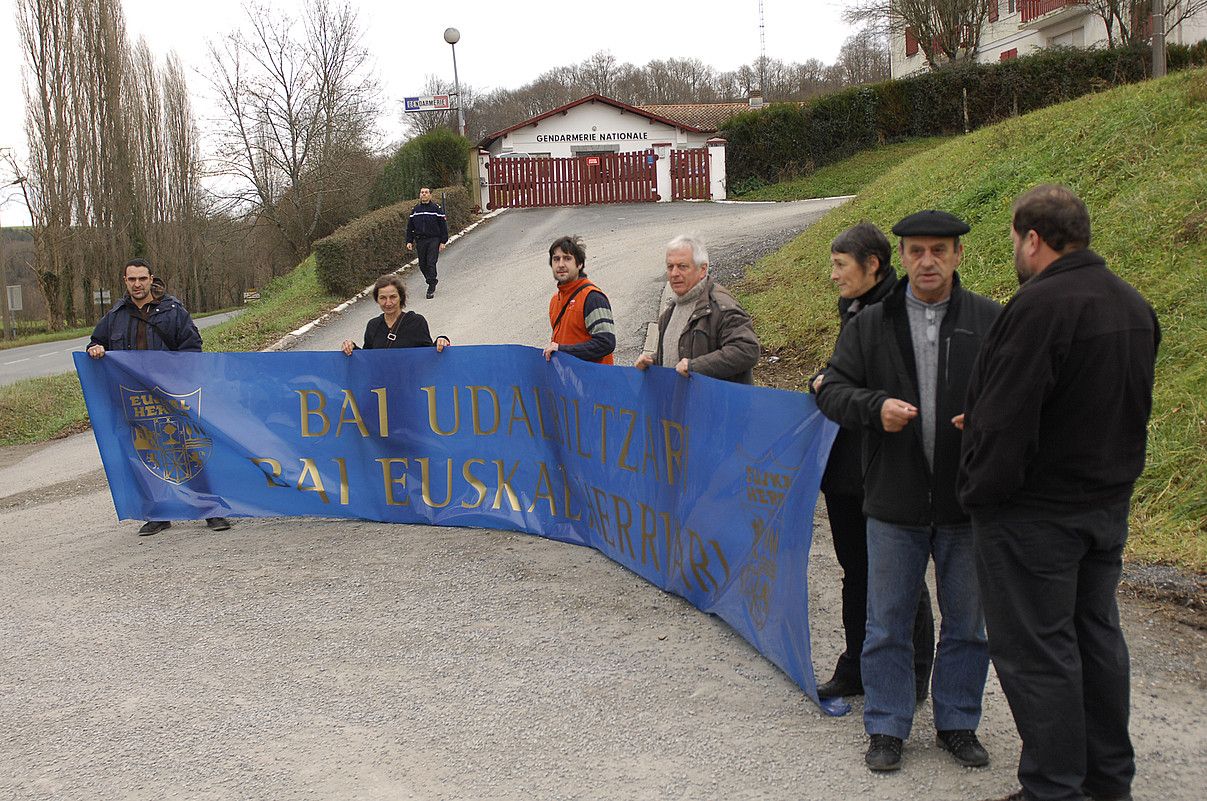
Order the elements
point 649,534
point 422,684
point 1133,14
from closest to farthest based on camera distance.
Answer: point 422,684 → point 649,534 → point 1133,14

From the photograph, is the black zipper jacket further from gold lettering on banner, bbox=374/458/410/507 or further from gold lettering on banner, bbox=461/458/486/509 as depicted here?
gold lettering on banner, bbox=374/458/410/507

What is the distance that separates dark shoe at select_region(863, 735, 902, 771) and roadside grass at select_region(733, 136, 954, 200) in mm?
27347

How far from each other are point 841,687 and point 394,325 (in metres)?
4.46

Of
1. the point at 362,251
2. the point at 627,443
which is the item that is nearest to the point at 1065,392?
the point at 627,443

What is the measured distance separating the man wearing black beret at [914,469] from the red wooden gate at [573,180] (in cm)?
3121

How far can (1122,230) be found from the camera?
904cm

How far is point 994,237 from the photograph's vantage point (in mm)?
10766

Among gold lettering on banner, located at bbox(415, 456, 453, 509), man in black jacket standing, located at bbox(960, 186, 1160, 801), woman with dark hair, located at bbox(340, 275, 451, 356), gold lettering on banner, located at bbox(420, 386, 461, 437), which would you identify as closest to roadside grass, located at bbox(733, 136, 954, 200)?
woman with dark hair, located at bbox(340, 275, 451, 356)

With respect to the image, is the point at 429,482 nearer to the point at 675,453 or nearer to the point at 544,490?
the point at 544,490

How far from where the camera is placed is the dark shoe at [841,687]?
4410 millimetres

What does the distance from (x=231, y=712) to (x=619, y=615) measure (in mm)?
1923

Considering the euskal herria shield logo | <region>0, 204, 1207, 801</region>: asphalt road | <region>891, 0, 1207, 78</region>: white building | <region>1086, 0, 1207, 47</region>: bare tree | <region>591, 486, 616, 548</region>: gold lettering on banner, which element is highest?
<region>891, 0, 1207, 78</region>: white building

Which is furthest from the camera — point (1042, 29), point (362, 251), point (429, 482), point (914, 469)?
point (1042, 29)

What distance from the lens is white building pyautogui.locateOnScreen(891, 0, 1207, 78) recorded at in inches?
1384
